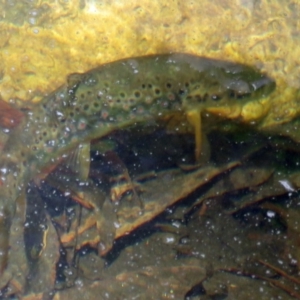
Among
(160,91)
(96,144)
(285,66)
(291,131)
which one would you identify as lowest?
(96,144)

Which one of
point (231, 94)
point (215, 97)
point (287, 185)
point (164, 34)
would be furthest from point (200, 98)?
point (287, 185)

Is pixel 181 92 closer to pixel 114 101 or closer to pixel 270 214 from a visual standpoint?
pixel 114 101

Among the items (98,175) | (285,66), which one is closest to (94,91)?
(98,175)

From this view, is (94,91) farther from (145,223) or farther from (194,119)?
(145,223)

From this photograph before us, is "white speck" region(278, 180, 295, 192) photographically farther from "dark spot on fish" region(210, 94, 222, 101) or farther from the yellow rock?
"dark spot on fish" region(210, 94, 222, 101)

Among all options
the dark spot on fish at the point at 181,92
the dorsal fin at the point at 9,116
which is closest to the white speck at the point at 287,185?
the dark spot on fish at the point at 181,92

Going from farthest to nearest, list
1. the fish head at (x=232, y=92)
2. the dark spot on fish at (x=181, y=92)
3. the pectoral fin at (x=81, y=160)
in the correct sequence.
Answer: the pectoral fin at (x=81, y=160)
the dark spot on fish at (x=181, y=92)
the fish head at (x=232, y=92)

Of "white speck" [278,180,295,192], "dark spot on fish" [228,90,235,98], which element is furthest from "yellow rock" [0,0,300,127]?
"white speck" [278,180,295,192]

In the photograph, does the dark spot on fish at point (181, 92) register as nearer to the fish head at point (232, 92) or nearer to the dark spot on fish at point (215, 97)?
the fish head at point (232, 92)
